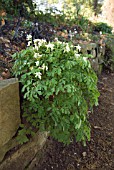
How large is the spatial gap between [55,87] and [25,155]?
2.18 feet

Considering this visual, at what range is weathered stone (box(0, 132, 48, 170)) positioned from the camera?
1600mm

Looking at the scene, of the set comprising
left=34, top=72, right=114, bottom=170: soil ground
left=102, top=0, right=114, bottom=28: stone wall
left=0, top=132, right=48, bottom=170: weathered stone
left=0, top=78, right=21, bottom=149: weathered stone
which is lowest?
left=34, top=72, right=114, bottom=170: soil ground

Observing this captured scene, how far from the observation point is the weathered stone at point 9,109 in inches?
56.2

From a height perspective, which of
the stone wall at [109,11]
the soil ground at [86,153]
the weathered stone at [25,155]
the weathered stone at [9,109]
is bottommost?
the soil ground at [86,153]

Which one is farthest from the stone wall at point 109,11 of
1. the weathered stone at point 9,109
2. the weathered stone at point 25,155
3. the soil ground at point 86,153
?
the weathered stone at point 9,109

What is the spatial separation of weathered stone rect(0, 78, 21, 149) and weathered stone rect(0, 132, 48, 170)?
0.59 ft

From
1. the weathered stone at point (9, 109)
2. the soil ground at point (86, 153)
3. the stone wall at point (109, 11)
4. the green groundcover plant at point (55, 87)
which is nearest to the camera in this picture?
the weathered stone at point (9, 109)

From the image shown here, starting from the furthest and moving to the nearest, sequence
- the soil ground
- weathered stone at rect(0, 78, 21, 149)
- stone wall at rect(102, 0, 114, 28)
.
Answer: stone wall at rect(102, 0, 114, 28), the soil ground, weathered stone at rect(0, 78, 21, 149)

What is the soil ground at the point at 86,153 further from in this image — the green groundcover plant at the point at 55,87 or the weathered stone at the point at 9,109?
the weathered stone at the point at 9,109

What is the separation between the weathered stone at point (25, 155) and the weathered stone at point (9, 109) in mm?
181

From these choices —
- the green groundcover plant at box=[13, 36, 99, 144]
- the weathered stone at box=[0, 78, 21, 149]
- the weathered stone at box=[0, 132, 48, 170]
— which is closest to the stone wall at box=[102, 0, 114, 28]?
the green groundcover plant at box=[13, 36, 99, 144]

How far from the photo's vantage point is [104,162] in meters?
2.10

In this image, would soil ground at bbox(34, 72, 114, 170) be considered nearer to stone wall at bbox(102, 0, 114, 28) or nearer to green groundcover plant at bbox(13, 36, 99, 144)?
green groundcover plant at bbox(13, 36, 99, 144)

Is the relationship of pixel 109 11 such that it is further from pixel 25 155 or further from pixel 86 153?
pixel 25 155
